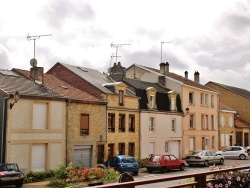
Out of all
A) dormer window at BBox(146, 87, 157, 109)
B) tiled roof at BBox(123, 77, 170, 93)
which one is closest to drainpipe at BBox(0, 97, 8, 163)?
tiled roof at BBox(123, 77, 170, 93)

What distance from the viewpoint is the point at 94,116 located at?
104 ft

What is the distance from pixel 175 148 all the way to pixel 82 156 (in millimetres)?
14003

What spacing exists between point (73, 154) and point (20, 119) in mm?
5159

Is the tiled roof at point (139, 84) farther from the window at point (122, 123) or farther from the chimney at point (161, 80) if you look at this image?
the window at point (122, 123)

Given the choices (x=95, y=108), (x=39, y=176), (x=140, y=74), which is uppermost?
(x=140, y=74)

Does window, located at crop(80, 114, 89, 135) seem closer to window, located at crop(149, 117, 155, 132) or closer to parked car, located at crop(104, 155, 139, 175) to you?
parked car, located at crop(104, 155, 139, 175)

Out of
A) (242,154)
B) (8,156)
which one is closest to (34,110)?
(8,156)

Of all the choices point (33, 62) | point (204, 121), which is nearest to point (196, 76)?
point (204, 121)

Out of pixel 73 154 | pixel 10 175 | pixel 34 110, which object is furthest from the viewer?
pixel 73 154

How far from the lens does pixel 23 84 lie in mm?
28531

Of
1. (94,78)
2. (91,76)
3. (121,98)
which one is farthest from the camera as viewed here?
(91,76)

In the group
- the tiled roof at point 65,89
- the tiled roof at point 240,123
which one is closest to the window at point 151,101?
the tiled roof at point 65,89

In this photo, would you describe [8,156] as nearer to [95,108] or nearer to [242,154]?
[95,108]

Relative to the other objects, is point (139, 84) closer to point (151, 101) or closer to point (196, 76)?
point (151, 101)
